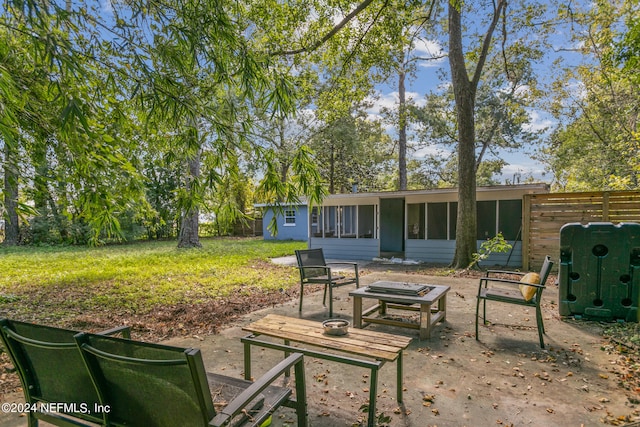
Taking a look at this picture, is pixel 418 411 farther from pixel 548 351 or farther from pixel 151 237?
pixel 151 237

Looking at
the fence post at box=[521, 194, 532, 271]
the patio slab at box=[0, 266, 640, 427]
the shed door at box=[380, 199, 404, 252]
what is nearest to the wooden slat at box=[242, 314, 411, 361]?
the patio slab at box=[0, 266, 640, 427]

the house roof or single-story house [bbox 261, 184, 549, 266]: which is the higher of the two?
the house roof

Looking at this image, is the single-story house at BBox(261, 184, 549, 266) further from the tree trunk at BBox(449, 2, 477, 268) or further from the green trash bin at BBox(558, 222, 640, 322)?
the green trash bin at BBox(558, 222, 640, 322)

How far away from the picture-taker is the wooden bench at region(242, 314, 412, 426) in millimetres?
2166

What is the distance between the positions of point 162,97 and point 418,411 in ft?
10.3

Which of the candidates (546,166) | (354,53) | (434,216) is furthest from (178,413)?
(546,166)

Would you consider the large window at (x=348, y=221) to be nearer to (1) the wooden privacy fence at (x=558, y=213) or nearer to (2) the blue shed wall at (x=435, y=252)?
(2) the blue shed wall at (x=435, y=252)

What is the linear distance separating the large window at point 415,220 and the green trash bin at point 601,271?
22.6 feet

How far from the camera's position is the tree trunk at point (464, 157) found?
28.5 feet

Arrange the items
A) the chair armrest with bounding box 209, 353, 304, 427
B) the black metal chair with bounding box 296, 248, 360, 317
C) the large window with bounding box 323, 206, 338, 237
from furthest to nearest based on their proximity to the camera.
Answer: the large window with bounding box 323, 206, 338, 237 < the black metal chair with bounding box 296, 248, 360, 317 < the chair armrest with bounding box 209, 353, 304, 427

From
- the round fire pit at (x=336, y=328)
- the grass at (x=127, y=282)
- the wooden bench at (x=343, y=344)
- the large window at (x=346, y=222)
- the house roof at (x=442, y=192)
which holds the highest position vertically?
the house roof at (x=442, y=192)

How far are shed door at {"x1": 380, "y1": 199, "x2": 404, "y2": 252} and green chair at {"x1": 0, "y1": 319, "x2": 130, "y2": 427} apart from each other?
41.2 ft

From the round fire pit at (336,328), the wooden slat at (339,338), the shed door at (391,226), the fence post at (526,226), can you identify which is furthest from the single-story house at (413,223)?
the round fire pit at (336,328)

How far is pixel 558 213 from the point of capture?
25.8 ft
